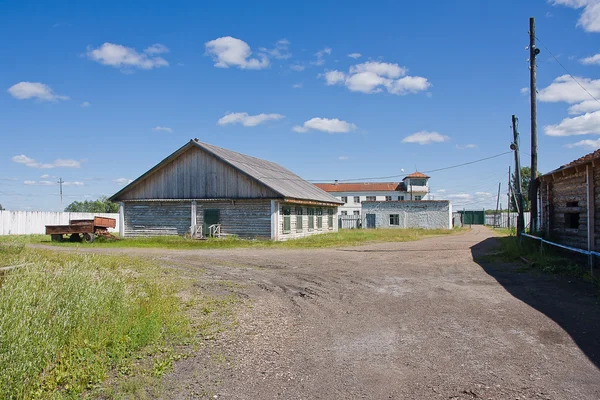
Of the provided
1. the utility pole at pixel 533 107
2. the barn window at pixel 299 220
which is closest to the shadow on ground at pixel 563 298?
the utility pole at pixel 533 107

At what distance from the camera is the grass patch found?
1170 cm

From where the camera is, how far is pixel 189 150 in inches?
1023

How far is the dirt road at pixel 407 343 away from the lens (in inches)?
176

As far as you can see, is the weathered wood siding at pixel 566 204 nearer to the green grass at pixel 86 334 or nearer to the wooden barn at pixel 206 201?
the green grass at pixel 86 334

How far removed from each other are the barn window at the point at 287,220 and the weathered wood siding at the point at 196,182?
6.89 feet

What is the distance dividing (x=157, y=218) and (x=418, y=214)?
26.5 m

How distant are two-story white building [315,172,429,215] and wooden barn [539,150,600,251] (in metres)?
54.7

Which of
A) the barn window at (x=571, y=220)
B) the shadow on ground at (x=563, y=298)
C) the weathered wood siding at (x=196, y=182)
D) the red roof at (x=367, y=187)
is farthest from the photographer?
the red roof at (x=367, y=187)

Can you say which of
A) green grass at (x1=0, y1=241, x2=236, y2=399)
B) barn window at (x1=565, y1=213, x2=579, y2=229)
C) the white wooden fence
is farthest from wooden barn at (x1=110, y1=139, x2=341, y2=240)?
green grass at (x1=0, y1=241, x2=236, y2=399)

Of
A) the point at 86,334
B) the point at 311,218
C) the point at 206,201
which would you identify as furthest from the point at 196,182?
the point at 86,334

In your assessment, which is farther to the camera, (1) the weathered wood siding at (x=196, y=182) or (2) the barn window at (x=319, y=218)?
(2) the barn window at (x=319, y=218)

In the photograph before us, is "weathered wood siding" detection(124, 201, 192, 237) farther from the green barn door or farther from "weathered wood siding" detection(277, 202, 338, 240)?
"weathered wood siding" detection(277, 202, 338, 240)

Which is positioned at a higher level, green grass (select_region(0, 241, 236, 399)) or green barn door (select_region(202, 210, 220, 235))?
green barn door (select_region(202, 210, 220, 235))

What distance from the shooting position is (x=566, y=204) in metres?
15.3
